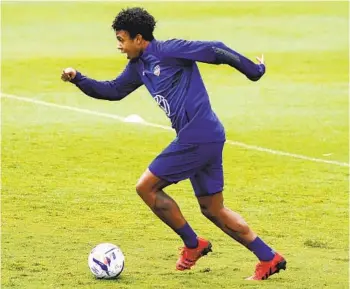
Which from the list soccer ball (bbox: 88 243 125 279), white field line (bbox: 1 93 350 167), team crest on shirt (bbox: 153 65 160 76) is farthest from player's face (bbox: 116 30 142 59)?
white field line (bbox: 1 93 350 167)

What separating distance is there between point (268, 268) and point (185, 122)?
145 centimetres

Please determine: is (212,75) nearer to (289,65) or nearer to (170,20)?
(289,65)

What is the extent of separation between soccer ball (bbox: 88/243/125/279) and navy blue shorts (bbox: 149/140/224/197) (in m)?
0.77

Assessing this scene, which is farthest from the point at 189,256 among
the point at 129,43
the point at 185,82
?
the point at 129,43

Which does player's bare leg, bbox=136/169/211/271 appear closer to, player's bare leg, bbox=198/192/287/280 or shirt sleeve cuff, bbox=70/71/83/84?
player's bare leg, bbox=198/192/287/280

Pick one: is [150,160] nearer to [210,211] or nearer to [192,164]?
[210,211]

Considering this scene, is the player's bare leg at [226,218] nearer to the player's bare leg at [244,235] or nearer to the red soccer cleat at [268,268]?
the player's bare leg at [244,235]

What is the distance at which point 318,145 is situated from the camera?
17312 millimetres

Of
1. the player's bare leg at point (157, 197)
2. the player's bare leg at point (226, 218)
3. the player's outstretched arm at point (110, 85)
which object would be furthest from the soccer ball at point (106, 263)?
the player's outstretched arm at point (110, 85)

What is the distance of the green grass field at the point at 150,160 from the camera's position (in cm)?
1016

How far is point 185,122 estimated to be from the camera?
9586 mm

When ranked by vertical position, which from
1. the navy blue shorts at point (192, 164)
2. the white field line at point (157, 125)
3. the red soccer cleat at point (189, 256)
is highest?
the navy blue shorts at point (192, 164)

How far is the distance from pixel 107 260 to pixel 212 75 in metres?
16.1

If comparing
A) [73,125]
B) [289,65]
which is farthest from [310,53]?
[73,125]
